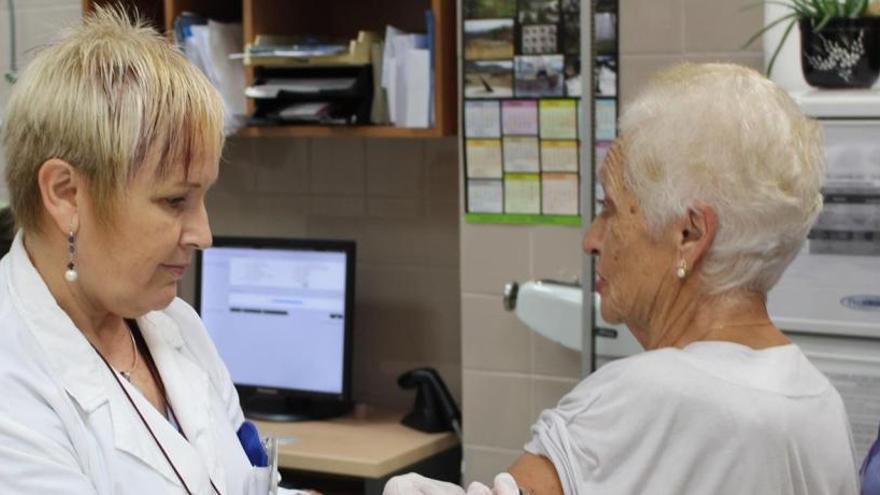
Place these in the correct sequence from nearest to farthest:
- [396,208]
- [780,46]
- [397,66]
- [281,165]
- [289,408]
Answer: [780,46], [397,66], [289,408], [396,208], [281,165]

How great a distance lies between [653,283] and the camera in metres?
1.72

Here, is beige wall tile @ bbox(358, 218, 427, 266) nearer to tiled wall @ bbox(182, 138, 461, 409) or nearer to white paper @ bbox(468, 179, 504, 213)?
tiled wall @ bbox(182, 138, 461, 409)

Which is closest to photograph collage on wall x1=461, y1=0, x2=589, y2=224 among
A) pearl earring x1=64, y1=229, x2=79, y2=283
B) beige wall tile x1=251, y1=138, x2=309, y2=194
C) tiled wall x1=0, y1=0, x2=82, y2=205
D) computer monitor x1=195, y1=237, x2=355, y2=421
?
computer monitor x1=195, y1=237, x2=355, y2=421

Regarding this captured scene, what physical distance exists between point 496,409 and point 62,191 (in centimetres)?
204

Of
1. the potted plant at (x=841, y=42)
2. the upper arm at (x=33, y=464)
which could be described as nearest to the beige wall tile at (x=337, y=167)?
the potted plant at (x=841, y=42)

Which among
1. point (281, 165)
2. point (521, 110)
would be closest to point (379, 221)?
point (281, 165)

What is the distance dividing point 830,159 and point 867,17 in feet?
1.04

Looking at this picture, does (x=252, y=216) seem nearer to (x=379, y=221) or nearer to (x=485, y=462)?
(x=379, y=221)

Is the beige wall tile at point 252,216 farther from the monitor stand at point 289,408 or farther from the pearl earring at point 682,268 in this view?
the pearl earring at point 682,268

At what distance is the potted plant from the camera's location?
8.69 feet

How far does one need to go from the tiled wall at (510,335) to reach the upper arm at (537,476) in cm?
167

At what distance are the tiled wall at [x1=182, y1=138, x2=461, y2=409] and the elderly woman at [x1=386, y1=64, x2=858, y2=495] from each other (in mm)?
2110

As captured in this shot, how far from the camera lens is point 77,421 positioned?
158 cm

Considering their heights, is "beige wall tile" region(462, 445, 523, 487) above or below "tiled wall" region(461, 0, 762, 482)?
below
